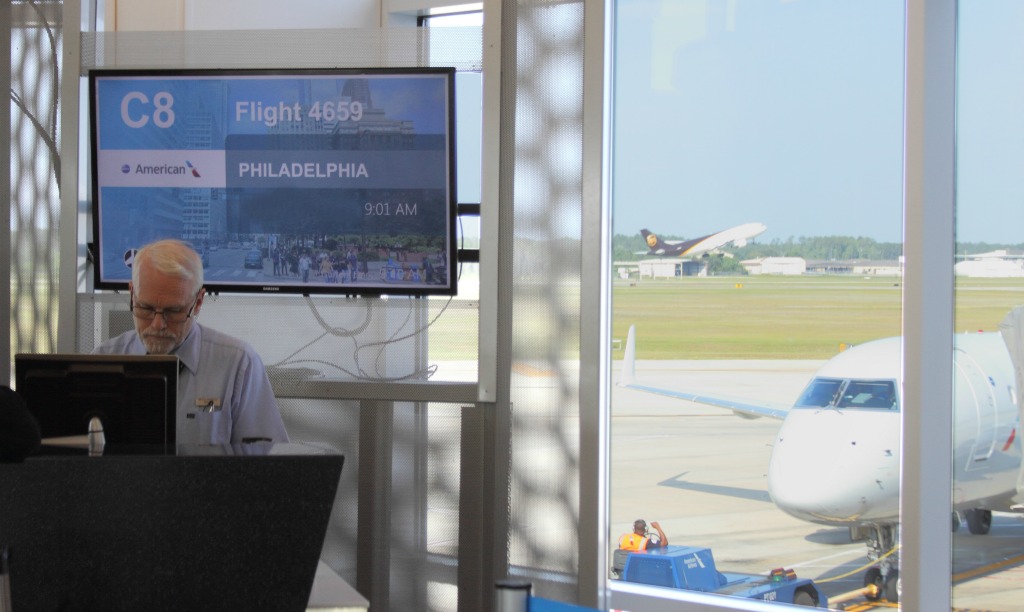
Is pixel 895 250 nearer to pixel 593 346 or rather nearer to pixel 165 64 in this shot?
pixel 593 346

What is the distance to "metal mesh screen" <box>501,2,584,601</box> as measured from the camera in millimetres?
3963

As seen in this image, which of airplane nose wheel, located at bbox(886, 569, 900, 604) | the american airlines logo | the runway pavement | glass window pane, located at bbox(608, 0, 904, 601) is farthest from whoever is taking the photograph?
the runway pavement

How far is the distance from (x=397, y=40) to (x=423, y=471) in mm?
1737

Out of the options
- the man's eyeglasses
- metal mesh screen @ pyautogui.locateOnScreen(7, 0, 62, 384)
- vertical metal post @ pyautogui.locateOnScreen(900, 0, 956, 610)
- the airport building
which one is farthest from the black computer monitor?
vertical metal post @ pyautogui.locateOnScreen(900, 0, 956, 610)

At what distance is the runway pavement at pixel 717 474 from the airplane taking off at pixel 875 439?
4.2 inches

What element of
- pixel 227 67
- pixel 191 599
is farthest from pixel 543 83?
pixel 191 599

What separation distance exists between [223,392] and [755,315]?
3373 mm

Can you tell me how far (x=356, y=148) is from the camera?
4051 mm

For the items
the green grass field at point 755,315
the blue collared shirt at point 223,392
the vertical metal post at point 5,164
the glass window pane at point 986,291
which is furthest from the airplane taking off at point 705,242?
the vertical metal post at point 5,164

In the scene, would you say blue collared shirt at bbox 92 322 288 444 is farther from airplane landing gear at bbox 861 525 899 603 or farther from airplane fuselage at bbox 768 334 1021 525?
airplane landing gear at bbox 861 525 899 603

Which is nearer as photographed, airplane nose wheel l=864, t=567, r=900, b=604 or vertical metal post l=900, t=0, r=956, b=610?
vertical metal post l=900, t=0, r=956, b=610

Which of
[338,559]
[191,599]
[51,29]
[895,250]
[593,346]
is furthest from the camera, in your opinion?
[895,250]

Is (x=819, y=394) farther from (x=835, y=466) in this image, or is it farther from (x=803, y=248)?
(x=803, y=248)

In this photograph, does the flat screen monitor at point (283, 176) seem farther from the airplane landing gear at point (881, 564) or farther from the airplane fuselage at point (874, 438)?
the airplane landing gear at point (881, 564)
